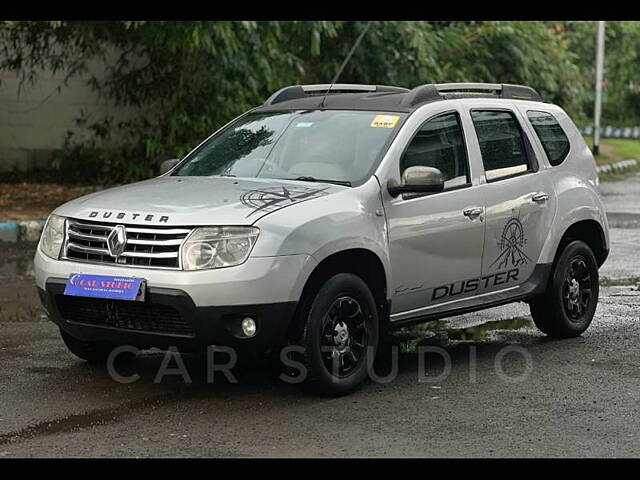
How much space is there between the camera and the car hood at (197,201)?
6.77 meters

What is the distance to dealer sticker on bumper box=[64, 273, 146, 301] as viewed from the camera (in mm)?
6688

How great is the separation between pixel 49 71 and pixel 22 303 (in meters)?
8.77

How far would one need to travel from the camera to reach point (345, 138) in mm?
7820

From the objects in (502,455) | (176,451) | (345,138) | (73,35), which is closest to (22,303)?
(345,138)

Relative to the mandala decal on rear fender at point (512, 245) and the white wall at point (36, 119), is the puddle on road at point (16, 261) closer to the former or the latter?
the white wall at point (36, 119)

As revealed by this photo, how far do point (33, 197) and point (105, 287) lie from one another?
1025 centimetres

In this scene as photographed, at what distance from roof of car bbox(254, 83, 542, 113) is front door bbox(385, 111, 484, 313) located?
185 millimetres

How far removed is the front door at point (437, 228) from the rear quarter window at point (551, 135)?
94cm

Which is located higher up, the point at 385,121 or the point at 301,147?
the point at 385,121

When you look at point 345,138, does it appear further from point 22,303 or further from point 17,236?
point 17,236

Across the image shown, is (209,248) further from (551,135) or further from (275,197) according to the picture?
(551,135)

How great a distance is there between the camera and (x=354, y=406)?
6.90 m

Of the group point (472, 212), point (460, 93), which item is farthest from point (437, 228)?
point (460, 93)

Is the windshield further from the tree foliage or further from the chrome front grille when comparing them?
the tree foliage
